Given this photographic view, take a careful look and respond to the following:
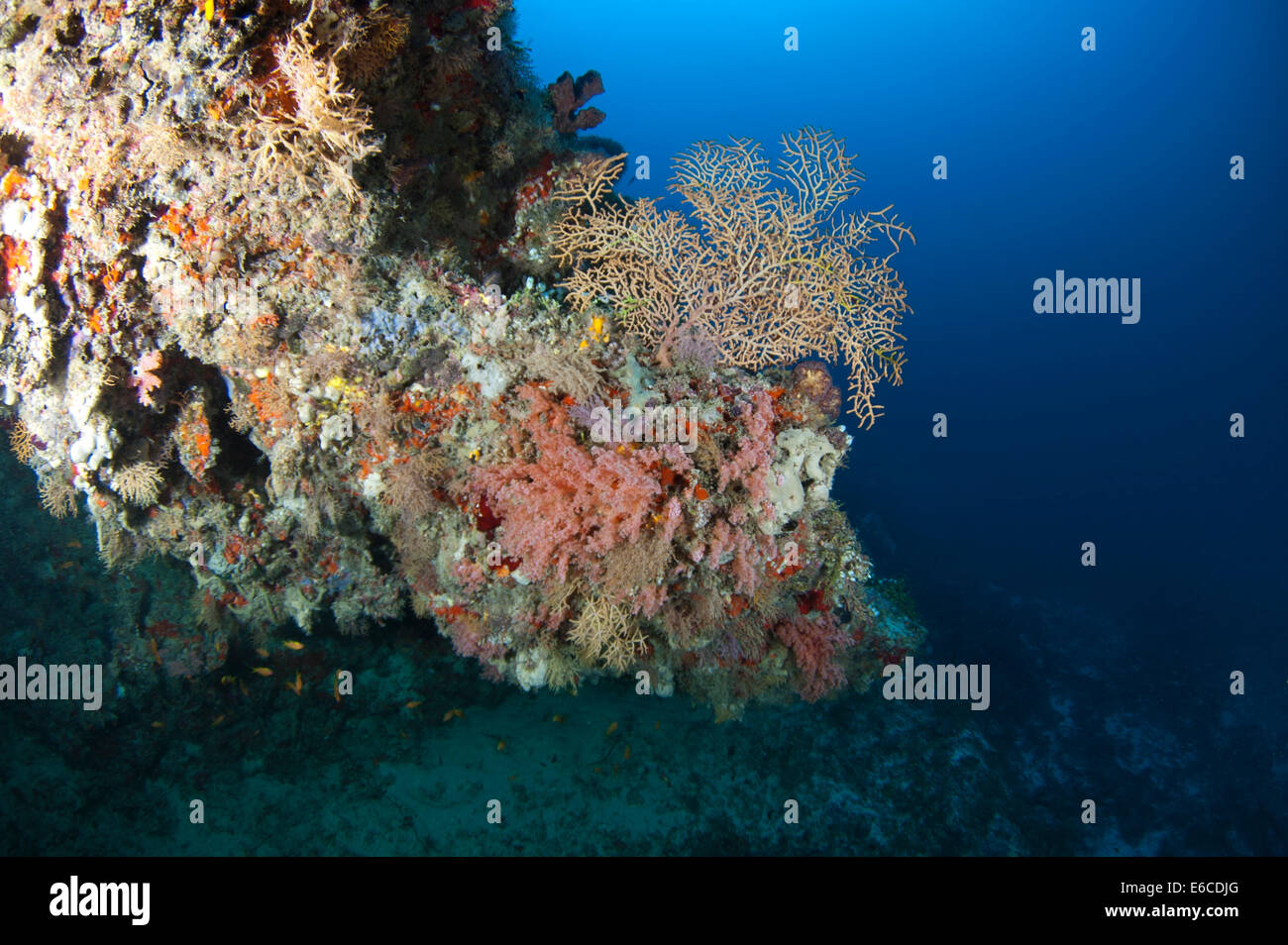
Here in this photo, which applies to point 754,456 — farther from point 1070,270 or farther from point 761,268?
point 1070,270

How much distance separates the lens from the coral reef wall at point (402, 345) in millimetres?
4094

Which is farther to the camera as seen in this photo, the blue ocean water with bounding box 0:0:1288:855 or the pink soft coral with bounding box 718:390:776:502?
the blue ocean water with bounding box 0:0:1288:855

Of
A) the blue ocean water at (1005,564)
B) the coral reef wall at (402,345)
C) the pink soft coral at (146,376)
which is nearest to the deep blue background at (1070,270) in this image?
the blue ocean water at (1005,564)

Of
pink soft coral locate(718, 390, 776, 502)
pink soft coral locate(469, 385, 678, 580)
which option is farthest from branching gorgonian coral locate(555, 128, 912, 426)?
pink soft coral locate(469, 385, 678, 580)

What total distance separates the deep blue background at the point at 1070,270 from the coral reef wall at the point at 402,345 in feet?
63.8

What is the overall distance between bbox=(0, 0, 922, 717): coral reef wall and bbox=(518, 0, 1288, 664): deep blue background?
19.5 metres

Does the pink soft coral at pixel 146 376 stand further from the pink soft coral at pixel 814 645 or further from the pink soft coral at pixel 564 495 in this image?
the pink soft coral at pixel 814 645

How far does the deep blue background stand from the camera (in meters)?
29.2

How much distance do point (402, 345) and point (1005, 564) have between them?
30787 millimetres

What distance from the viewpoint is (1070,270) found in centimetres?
6500

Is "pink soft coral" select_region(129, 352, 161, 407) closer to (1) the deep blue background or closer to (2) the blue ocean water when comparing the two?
(2) the blue ocean water

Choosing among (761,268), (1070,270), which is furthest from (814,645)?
(1070,270)
